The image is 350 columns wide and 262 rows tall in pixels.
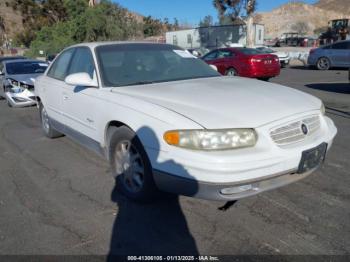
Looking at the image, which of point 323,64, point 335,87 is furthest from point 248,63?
point 323,64

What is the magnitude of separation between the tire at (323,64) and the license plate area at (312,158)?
16.2 meters

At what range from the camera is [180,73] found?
4.43 meters

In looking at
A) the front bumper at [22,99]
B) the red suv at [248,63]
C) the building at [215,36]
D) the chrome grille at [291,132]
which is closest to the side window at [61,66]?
the chrome grille at [291,132]

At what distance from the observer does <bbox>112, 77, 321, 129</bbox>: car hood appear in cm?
297

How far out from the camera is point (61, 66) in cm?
533

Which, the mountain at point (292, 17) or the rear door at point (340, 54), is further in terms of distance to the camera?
the mountain at point (292, 17)

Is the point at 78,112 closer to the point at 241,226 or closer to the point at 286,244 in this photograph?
the point at 241,226

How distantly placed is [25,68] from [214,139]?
31.6ft

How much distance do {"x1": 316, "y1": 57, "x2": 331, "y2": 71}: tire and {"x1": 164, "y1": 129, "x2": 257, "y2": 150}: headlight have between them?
16.9 m

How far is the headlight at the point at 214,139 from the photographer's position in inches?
113

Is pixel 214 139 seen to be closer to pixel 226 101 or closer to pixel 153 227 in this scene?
pixel 226 101

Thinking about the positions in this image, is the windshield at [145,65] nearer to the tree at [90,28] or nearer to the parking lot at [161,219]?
the parking lot at [161,219]

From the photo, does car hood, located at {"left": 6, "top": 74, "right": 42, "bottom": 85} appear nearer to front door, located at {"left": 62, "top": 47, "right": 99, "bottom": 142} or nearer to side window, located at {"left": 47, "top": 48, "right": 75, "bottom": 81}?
side window, located at {"left": 47, "top": 48, "right": 75, "bottom": 81}

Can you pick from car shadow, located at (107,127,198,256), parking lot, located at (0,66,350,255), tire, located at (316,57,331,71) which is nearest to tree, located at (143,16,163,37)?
tire, located at (316,57,331,71)
